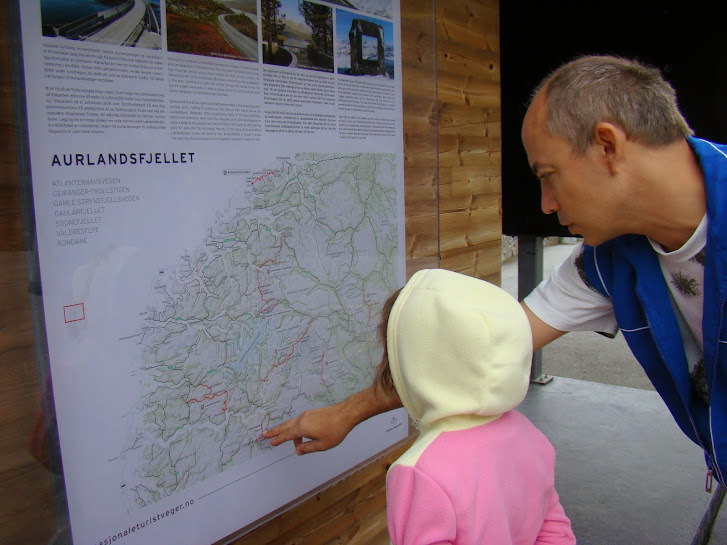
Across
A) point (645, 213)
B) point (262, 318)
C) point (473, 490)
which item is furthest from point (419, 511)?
point (645, 213)

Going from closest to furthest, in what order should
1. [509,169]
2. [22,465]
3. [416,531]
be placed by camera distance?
[416,531]
[22,465]
[509,169]

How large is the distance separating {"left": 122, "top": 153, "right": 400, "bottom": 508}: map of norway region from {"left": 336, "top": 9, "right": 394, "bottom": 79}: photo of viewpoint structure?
11.0 inches

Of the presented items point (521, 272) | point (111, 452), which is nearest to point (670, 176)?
point (111, 452)

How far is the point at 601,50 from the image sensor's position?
3.62 meters

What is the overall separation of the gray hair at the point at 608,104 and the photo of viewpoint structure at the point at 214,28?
0.79m

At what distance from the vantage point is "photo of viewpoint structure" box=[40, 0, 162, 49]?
1.29 m

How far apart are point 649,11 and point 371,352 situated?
258 centimetres

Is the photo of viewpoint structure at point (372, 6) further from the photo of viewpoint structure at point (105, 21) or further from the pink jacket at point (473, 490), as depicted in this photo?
the pink jacket at point (473, 490)

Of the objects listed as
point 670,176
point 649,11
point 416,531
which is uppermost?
point 649,11

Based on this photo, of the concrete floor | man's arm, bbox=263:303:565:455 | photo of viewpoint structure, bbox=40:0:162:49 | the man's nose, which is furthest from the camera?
the concrete floor

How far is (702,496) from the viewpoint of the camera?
11.5 feet

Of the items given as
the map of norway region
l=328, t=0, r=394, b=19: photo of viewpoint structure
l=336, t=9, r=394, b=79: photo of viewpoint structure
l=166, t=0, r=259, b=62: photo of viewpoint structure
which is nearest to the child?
the map of norway region

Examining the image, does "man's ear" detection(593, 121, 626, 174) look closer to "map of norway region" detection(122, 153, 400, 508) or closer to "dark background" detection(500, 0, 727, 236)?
"map of norway region" detection(122, 153, 400, 508)

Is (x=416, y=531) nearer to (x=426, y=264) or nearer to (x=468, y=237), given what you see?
(x=426, y=264)
